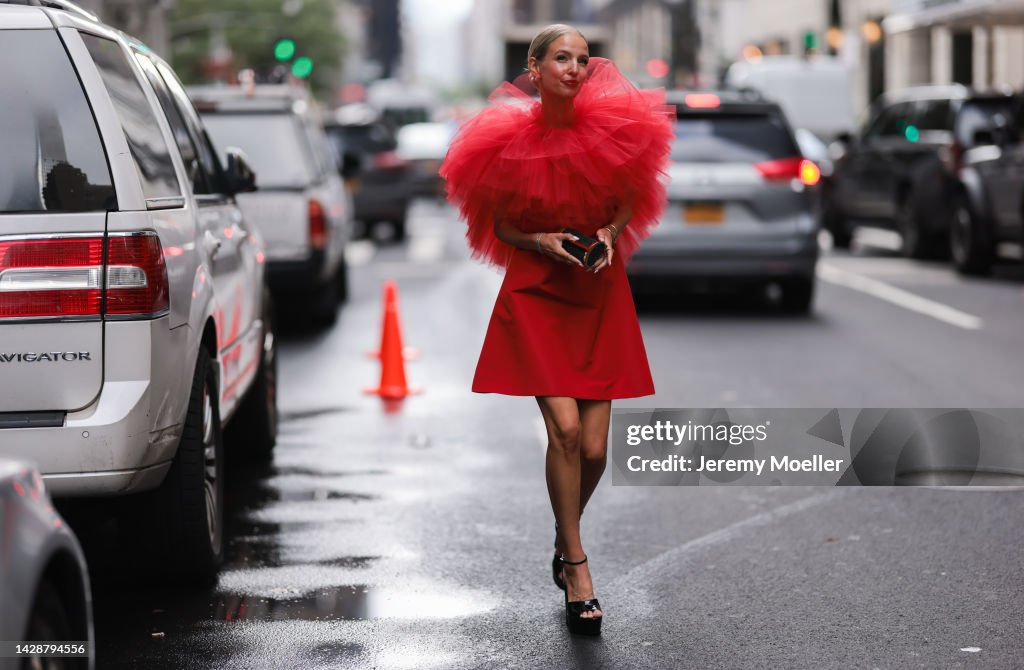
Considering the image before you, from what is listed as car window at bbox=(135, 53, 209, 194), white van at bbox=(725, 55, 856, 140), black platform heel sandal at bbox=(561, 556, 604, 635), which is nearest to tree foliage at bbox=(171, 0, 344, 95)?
white van at bbox=(725, 55, 856, 140)

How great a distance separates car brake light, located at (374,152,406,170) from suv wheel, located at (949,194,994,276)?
9.38 meters

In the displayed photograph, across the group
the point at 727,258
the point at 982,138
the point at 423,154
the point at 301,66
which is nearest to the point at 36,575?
the point at 727,258

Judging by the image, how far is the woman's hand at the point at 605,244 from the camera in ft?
15.9

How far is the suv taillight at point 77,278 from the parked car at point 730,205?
873cm

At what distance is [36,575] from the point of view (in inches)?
119

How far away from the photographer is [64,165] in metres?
4.79

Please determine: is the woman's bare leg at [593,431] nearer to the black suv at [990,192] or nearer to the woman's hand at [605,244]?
the woman's hand at [605,244]

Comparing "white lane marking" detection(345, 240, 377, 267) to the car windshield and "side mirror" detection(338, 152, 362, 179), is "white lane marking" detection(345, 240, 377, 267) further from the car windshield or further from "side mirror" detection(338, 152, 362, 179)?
the car windshield

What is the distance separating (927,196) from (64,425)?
593 inches

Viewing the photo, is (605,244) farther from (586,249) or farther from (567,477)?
(567,477)

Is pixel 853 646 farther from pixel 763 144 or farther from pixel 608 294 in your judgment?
pixel 763 144

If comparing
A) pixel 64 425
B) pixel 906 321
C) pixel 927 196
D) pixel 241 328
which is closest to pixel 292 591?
pixel 64 425

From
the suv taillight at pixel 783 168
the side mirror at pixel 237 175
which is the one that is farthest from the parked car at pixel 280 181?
the side mirror at pixel 237 175

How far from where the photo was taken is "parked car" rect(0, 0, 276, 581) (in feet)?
15.3
